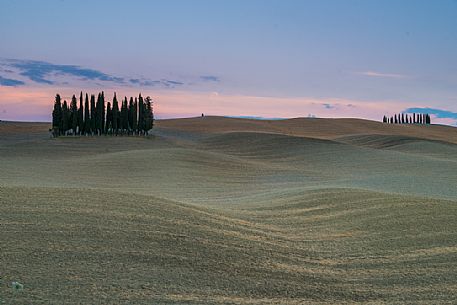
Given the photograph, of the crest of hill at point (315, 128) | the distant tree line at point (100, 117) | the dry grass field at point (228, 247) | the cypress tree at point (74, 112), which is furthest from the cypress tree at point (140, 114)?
the dry grass field at point (228, 247)

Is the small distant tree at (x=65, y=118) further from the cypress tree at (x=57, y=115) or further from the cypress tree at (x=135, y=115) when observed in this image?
the cypress tree at (x=135, y=115)

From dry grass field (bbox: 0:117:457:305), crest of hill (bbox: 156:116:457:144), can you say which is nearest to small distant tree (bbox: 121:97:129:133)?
crest of hill (bbox: 156:116:457:144)

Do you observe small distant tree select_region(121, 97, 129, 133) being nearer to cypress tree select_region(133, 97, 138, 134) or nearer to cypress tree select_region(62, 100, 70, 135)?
cypress tree select_region(133, 97, 138, 134)

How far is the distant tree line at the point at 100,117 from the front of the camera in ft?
127

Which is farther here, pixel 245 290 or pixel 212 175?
pixel 212 175

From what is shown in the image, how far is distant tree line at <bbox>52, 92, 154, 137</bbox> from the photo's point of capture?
38.7 metres

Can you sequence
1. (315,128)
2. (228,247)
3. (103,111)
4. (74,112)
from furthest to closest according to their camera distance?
1. (315,128)
2. (103,111)
3. (74,112)
4. (228,247)

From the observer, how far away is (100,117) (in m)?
39.9

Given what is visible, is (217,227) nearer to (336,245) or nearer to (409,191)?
(336,245)

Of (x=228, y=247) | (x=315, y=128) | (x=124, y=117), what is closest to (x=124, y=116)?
(x=124, y=117)

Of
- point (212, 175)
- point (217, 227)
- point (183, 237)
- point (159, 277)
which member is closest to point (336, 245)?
point (217, 227)

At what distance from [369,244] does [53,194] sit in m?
5.36

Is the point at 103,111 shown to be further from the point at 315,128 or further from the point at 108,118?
the point at 315,128

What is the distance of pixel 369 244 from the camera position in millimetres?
8445
